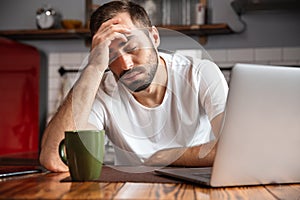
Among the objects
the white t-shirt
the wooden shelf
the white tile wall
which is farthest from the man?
the white tile wall

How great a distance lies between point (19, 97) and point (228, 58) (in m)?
1.33

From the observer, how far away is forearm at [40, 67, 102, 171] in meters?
1.38

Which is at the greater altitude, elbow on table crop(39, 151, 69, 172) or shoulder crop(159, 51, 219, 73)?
shoulder crop(159, 51, 219, 73)

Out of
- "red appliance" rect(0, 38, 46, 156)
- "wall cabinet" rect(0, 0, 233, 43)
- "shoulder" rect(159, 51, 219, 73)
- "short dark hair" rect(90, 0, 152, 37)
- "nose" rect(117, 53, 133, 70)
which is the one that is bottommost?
"red appliance" rect(0, 38, 46, 156)

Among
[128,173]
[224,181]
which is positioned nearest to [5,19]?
[128,173]

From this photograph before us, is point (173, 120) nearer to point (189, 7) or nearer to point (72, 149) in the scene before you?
point (72, 149)

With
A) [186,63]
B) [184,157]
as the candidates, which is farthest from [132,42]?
[184,157]

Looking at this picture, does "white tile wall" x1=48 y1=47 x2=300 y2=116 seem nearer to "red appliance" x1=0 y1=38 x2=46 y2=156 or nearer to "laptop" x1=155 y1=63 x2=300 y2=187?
"red appliance" x1=0 y1=38 x2=46 y2=156

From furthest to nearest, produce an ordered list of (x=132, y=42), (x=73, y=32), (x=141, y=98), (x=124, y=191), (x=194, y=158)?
(x=73, y=32)
(x=141, y=98)
(x=194, y=158)
(x=132, y=42)
(x=124, y=191)

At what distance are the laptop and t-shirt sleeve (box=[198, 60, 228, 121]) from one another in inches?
12.8

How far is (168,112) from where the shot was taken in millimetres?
1452

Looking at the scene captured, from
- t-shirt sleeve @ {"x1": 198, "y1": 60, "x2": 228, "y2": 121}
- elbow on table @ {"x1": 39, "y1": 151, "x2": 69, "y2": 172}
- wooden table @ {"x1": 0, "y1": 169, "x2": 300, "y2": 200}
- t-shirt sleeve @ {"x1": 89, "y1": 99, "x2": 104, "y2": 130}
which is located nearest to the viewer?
wooden table @ {"x1": 0, "y1": 169, "x2": 300, "y2": 200}

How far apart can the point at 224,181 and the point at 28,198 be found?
0.36m

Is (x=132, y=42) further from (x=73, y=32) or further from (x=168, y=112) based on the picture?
(x=73, y=32)
